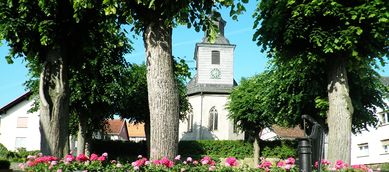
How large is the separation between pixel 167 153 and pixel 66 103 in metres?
4.60

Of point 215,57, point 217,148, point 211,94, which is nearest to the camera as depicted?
point 217,148

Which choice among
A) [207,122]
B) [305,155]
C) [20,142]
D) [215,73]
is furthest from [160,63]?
[20,142]

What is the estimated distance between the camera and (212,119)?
49531 mm

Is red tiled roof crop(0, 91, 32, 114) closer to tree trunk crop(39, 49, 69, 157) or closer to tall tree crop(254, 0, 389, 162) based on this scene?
tree trunk crop(39, 49, 69, 157)

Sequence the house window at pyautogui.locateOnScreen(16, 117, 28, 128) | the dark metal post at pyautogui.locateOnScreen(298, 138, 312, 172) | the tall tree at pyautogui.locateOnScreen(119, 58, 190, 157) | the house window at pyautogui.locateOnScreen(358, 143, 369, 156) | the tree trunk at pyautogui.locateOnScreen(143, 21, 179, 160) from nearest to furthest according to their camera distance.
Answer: the dark metal post at pyautogui.locateOnScreen(298, 138, 312, 172) → the tree trunk at pyautogui.locateOnScreen(143, 21, 179, 160) → the tall tree at pyautogui.locateOnScreen(119, 58, 190, 157) → the house window at pyautogui.locateOnScreen(358, 143, 369, 156) → the house window at pyautogui.locateOnScreen(16, 117, 28, 128)

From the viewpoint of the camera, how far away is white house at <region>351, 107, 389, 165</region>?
3603 centimetres

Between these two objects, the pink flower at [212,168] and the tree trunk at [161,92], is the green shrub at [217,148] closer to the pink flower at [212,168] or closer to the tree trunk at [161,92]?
the tree trunk at [161,92]

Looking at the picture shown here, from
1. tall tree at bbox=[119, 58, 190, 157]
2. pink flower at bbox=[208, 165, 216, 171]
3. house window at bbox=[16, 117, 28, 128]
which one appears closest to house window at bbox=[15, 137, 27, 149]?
house window at bbox=[16, 117, 28, 128]

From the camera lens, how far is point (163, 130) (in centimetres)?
691

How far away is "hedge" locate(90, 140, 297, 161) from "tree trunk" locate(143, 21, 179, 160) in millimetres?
31001

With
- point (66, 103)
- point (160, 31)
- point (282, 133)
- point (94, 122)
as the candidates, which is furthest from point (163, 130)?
point (282, 133)

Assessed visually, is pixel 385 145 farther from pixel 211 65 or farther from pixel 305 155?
pixel 305 155

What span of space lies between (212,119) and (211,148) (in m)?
9.35

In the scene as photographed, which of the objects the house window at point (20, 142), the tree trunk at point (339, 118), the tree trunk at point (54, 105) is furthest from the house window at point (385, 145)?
the house window at point (20, 142)
